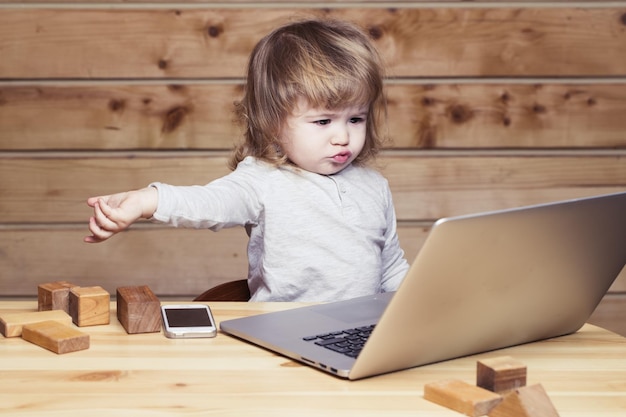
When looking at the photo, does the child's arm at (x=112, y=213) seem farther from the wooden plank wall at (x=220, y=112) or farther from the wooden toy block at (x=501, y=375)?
the wooden plank wall at (x=220, y=112)

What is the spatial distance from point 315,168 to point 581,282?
71cm

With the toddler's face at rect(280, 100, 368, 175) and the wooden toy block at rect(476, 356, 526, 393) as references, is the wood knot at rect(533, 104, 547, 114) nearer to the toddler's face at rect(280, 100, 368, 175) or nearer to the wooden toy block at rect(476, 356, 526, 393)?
the toddler's face at rect(280, 100, 368, 175)

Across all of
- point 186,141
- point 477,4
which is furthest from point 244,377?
point 477,4

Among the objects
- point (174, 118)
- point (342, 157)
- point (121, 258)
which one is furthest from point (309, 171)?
point (121, 258)

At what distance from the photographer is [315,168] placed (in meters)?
1.66

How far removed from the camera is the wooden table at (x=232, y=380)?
0.83 m

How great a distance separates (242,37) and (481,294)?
1775 millimetres

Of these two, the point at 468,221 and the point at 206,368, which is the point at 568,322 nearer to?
the point at 468,221

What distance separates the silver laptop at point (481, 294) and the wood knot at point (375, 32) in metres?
1.57

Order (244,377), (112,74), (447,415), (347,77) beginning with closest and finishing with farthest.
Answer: (447,415) < (244,377) < (347,77) < (112,74)

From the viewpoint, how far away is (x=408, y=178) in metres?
2.64

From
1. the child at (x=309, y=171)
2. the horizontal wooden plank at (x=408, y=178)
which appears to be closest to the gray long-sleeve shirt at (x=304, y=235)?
the child at (x=309, y=171)

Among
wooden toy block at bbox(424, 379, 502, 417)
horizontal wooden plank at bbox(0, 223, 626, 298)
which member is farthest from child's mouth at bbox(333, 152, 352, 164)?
horizontal wooden plank at bbox(0, 223, 626, 298)

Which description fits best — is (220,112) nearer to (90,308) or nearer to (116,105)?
(116,105)
